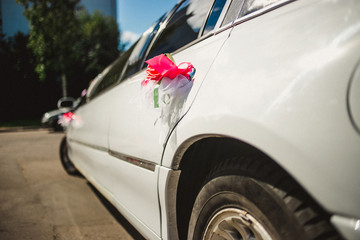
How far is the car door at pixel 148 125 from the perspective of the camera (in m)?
1.25

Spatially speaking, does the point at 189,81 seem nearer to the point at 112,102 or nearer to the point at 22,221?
the point at 112,102

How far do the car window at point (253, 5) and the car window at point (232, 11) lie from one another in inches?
1.3

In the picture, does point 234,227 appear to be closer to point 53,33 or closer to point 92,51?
point 53,33

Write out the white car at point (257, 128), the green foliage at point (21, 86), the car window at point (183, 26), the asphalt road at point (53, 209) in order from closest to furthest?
the white car at point (257, 128) < the car window at point (183, 26) < the asphalt road at point (53, 209) < the green foliage at point (21, 86)

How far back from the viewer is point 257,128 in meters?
0.79

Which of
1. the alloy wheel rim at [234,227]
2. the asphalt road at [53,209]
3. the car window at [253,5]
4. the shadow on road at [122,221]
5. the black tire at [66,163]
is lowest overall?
the shadow on road at [122,221]

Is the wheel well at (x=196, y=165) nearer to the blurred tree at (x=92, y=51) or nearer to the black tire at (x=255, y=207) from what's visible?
the black tire at (x=255, y=207)

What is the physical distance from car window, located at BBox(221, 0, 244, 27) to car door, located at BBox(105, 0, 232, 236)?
78 millimetres

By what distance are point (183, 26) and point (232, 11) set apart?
507mm

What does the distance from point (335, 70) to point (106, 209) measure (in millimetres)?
2680

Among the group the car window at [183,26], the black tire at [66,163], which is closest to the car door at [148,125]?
the car window at [183,26]

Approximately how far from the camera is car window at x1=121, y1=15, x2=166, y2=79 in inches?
78.7

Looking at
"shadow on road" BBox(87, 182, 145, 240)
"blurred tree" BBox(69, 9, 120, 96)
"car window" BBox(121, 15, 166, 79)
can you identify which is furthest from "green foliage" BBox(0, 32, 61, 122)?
"car window" BBox(121, 15, 166, 79)

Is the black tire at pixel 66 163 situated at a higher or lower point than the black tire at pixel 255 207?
lower
